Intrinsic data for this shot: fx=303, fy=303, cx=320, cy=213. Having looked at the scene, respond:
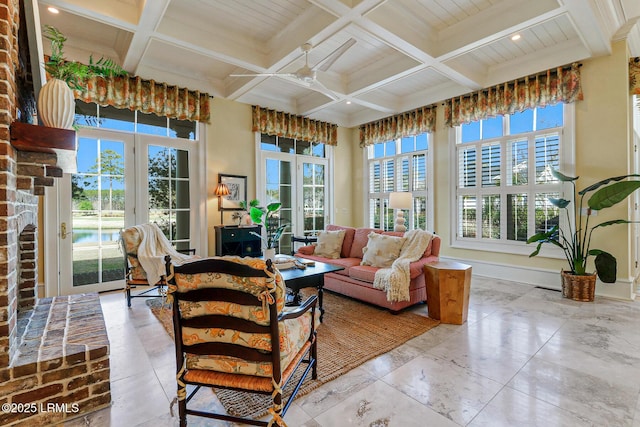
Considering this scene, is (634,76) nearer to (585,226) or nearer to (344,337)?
(585,226)

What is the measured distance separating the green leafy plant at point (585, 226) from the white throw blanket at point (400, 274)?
67.7 inches

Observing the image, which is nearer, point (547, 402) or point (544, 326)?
point (547, 402)

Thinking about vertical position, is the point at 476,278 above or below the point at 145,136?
below

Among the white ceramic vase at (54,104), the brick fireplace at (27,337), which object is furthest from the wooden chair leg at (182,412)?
the white ceramic vase at (54,104)

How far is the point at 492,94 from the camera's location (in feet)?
15.7

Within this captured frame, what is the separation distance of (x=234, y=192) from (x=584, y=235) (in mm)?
5199

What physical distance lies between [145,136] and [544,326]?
552cm

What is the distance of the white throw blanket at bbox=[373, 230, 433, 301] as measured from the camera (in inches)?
126

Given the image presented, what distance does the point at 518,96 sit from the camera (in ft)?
14.8

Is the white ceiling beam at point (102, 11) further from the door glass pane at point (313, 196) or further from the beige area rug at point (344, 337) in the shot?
the door glass pane at point (313, 196)

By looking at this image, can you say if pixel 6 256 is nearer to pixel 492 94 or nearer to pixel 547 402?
pixel 547 402

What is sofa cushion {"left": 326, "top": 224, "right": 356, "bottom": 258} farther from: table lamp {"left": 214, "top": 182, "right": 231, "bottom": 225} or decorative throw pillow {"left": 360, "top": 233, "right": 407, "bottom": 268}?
table lamp {"left": 214, "top": 182, "right": 231, "bottom": 225}

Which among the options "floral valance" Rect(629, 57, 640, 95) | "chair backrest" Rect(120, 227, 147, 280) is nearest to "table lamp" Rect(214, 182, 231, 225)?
"chair backrest" Rect(120, 227, 147, 280)

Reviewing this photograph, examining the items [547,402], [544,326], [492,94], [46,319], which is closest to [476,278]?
[544,326]
